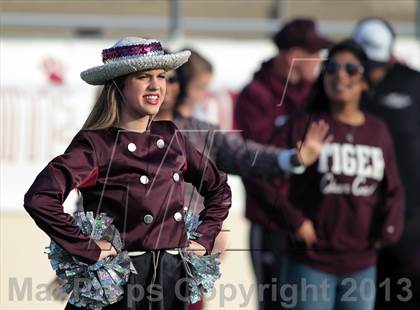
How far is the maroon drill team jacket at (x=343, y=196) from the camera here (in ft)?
18.8

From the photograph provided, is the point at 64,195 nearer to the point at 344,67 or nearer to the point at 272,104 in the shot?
the point at 344,67

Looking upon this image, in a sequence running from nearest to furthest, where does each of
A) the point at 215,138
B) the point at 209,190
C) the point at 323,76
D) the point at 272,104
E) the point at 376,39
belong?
the point at 209,190, the point at 215,138, the point at 323,76, the point at 272,104, the point at 376,39

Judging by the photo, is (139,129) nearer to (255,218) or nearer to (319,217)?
(319,217)

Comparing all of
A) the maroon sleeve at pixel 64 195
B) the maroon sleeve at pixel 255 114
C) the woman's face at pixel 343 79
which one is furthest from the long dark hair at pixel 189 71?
the maroon sleeve at pixel 64 195

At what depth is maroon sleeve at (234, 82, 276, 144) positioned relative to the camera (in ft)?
20.0

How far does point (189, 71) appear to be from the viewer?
234 inches

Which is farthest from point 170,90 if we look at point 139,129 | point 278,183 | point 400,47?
point 400,47

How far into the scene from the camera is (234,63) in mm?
7191

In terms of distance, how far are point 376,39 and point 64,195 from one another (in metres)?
3.19

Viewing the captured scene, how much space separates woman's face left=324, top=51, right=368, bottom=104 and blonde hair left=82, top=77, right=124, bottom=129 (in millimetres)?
2098

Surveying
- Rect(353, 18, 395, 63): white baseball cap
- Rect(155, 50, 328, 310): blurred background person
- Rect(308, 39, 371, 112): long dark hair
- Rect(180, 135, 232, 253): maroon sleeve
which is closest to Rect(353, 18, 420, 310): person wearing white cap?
Rect(353, 18, 395, 63): white baseball cap

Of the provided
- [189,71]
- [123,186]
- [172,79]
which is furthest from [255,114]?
[123,186]

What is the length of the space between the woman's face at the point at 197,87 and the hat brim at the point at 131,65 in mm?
1818

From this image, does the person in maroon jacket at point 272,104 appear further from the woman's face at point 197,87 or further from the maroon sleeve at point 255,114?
the woman's face at point 197,87
